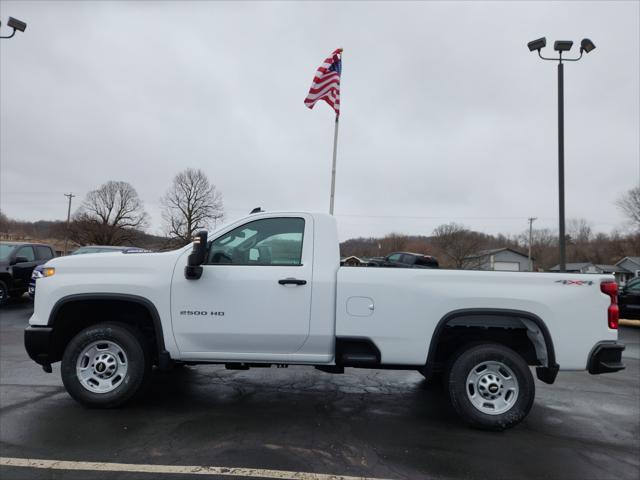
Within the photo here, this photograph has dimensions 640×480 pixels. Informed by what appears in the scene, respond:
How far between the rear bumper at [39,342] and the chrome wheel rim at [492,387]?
4.24 metres

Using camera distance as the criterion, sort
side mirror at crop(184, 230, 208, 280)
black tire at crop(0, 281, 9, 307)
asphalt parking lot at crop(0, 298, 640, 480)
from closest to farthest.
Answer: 1. asphalt parking lot at crop(0, 298, 640, 480)
2. side mirror at crop(184, 230, 208, 280)
3. black tire at crop(0, 281, 9, 307)

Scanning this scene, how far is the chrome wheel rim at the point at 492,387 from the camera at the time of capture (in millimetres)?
4188

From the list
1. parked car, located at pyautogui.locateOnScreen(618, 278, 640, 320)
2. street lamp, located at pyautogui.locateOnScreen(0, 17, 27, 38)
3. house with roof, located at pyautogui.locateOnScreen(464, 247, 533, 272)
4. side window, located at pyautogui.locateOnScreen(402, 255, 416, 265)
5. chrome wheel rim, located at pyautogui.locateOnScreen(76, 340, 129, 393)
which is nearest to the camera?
chrome wheel rim, located at pyautogui.locateOnScreen(76, 340, 129, 393)

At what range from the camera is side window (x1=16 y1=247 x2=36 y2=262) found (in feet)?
43.8

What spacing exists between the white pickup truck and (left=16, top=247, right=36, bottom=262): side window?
10983mm

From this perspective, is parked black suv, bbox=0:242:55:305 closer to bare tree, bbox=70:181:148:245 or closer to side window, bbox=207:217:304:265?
side window, bbox=207:217:304:265

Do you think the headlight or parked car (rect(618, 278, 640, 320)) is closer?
the headlight

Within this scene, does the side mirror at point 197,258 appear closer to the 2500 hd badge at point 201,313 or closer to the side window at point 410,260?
the 2500 hd badge at point 201,313

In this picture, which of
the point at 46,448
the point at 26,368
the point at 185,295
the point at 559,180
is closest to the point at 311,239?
the point at 185,295

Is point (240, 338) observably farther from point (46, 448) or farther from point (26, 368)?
point (26, 368)

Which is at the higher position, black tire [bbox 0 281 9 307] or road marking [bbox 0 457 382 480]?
black tire [bbox 0 281 9 307]

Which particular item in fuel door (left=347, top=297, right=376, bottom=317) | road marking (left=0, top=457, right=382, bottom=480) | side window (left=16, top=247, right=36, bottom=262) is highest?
side window (left=16, top=247, right=36, bottom=262)

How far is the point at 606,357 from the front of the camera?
4.10 meters

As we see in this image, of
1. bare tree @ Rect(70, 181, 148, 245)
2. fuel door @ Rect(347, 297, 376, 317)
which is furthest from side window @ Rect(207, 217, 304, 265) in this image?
bare tree @ Rect(70, 181, 148, 245)
